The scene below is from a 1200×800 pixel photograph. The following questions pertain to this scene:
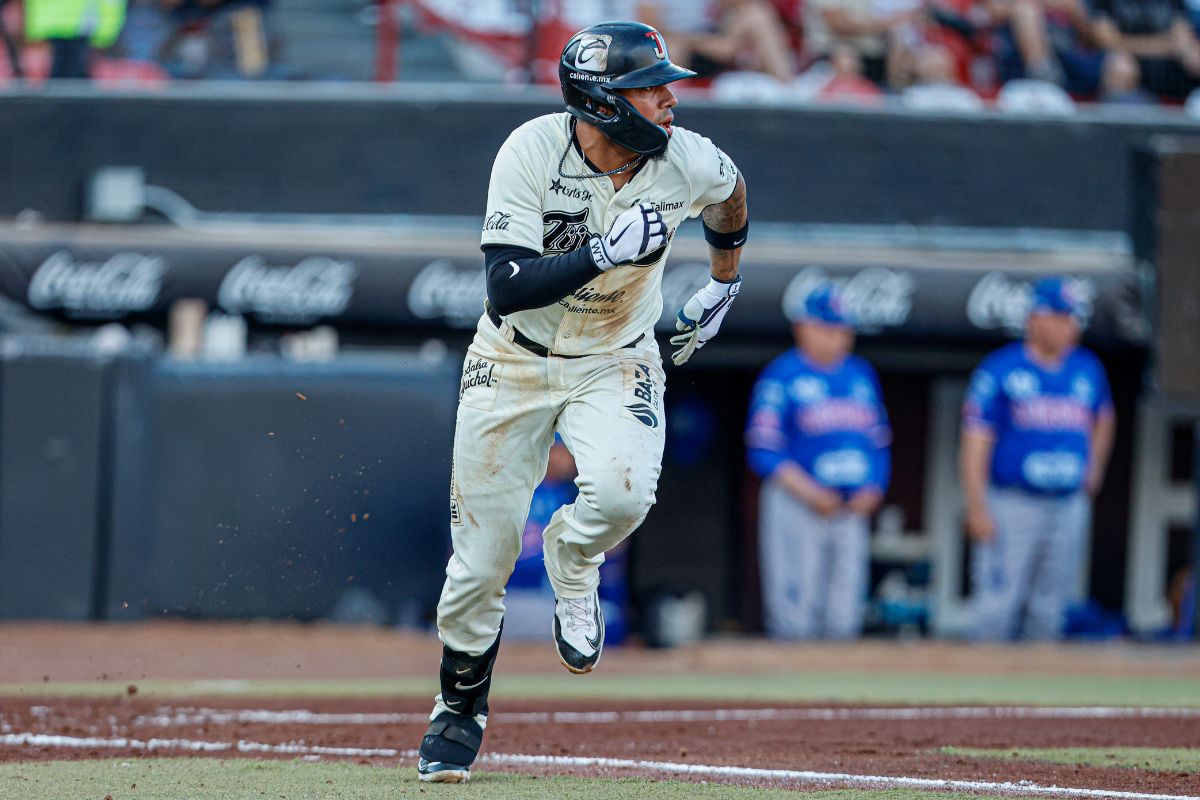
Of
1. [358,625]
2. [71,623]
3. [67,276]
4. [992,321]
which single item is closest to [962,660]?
[992,321]

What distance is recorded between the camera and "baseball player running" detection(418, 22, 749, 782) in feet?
15.4

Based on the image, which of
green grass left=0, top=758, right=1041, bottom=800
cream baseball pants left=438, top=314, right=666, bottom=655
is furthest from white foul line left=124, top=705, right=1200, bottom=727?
cream baseball pants left=438, top=314, right=666, bottom=655

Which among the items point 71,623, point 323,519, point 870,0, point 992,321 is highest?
point 870,0

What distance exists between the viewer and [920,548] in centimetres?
1209

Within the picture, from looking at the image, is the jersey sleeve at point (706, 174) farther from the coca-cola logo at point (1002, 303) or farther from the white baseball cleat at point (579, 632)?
the coca-cola logo at point (1002, 303)

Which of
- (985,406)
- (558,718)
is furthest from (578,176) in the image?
(985,406)

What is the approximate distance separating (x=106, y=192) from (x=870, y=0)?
5.51m

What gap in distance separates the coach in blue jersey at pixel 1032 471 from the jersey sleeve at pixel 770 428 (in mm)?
1054

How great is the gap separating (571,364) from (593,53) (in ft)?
2.86

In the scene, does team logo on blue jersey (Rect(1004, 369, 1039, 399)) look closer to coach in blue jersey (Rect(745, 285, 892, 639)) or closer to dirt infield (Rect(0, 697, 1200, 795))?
coach in blue jersey (Rect(745, 285, 892, 639))

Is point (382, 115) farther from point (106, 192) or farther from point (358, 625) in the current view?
point (358, 625)

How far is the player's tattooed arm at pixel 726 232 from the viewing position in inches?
203

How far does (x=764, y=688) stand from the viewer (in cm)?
819

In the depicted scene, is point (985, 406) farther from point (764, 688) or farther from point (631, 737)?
point (631, 737)
